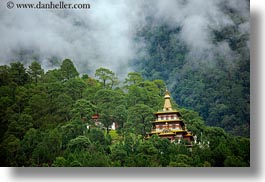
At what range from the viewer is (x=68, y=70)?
664 centimetres

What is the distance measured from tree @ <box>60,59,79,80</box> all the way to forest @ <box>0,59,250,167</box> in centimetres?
1

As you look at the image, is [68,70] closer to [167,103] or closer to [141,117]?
[141,117]

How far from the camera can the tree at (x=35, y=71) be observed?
21.8ft

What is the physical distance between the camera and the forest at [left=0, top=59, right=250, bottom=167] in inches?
251

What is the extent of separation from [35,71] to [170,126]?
181 cm

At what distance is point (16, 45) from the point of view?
6.60m


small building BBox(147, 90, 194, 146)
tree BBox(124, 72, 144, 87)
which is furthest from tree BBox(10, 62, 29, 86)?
small building BBox(147, 90, 194, 146)

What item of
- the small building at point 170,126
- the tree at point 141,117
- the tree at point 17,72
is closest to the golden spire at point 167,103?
the small building at point 170,126

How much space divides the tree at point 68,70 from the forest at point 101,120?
12 mm

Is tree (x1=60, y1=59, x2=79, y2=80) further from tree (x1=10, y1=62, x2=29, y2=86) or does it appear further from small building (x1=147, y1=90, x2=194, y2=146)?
small building (x1=147, y1=90, x2=194, y2=146)

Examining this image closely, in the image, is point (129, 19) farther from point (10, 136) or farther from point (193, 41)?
point (10, 136)

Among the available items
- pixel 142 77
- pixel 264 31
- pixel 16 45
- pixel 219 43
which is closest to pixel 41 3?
pixel 16 45

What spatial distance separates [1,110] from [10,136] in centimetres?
34

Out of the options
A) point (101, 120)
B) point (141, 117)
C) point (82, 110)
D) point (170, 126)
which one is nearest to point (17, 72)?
point (82, 110)
